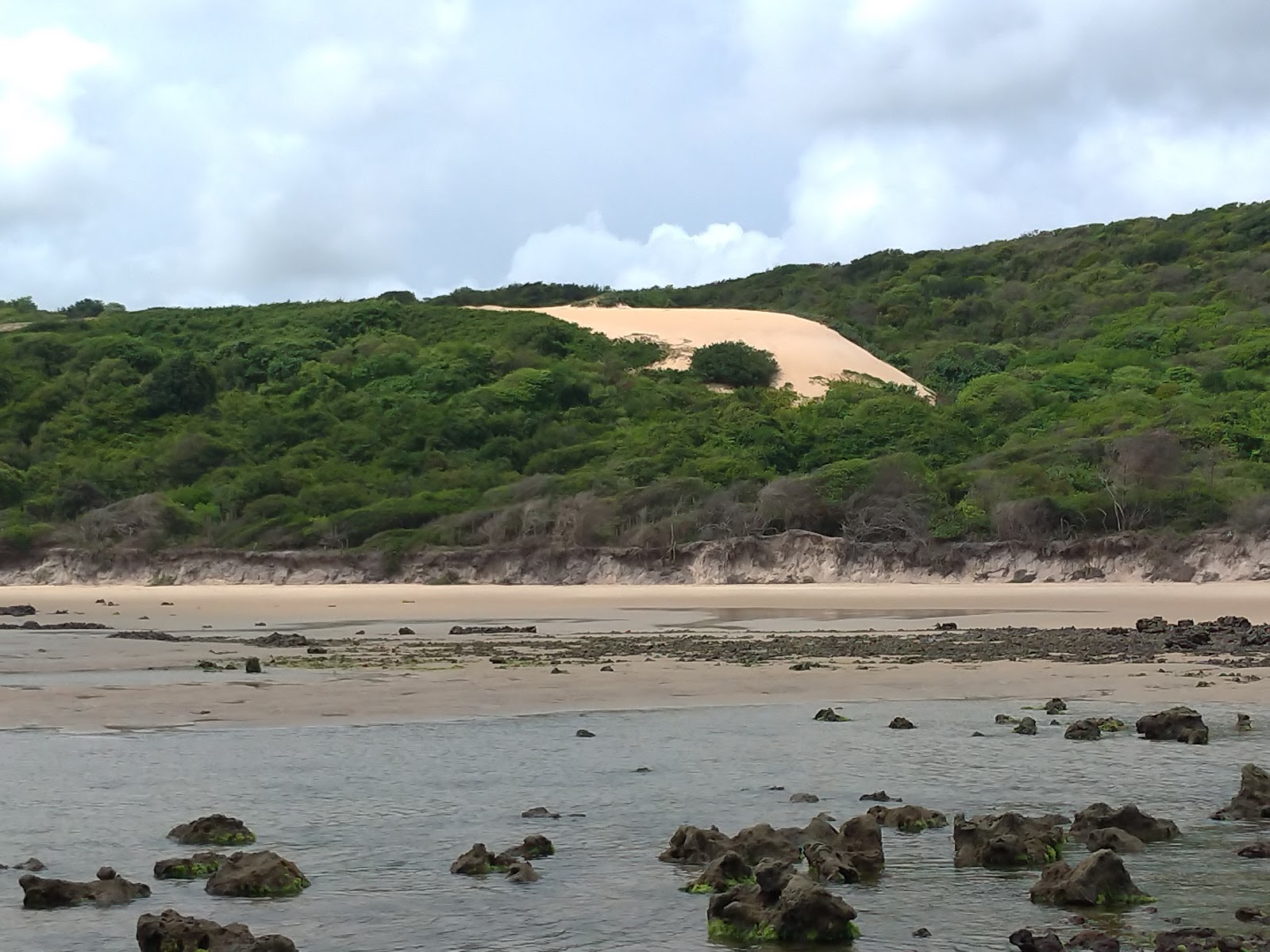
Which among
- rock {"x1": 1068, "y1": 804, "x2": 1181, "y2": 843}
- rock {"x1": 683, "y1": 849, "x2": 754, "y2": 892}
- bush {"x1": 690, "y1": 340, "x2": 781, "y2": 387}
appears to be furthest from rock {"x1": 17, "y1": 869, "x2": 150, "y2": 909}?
bush {"x1": 690, "y1": 340, "x2": 781, "y2": 387}

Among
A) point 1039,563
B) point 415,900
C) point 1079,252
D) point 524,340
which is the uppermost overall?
point 1079,252

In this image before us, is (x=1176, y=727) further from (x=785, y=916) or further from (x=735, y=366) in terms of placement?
(x=735, y=366)

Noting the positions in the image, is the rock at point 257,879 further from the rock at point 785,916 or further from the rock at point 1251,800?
the rock at point 1251,800

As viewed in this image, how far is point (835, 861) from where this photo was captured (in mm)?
8500

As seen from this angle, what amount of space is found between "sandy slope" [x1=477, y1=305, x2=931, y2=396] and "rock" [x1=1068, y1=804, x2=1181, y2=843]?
57815 mm

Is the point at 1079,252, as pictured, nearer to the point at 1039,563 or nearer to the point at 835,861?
the point at 1039,563

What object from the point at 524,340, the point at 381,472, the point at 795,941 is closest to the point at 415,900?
the point at 795,941

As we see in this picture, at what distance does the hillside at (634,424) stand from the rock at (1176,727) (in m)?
25.4

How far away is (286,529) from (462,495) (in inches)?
259

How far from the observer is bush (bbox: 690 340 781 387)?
70.8 m

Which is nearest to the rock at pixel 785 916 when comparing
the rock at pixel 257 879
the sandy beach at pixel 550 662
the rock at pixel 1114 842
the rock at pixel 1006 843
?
the rock at pixel 1006 843

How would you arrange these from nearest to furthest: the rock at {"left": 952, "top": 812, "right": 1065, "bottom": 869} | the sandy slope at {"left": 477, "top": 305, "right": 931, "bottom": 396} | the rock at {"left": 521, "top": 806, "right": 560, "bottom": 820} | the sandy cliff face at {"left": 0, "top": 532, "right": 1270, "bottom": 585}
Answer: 1. the rock at {"left": 952, "top": 812, "right": 1065, "bottom": 869}
2. the rock at {"left": 521, "top": 806, "right": 560, "bottom": 820}
3. the sandy cliff face at {"left": 0, "top": 532, "right": 1270, "bottom": 585}
4. the sandy slope at {"left": 477, "top": 305, "right": 931, "bottom": 396}

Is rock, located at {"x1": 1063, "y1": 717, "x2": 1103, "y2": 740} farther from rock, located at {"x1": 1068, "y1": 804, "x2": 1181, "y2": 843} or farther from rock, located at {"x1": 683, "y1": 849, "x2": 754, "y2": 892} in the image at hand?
rock, located at {"x1": 683, "y1": 849, "x2": 754, "y2": 892}

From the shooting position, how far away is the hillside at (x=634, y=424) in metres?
43.8
